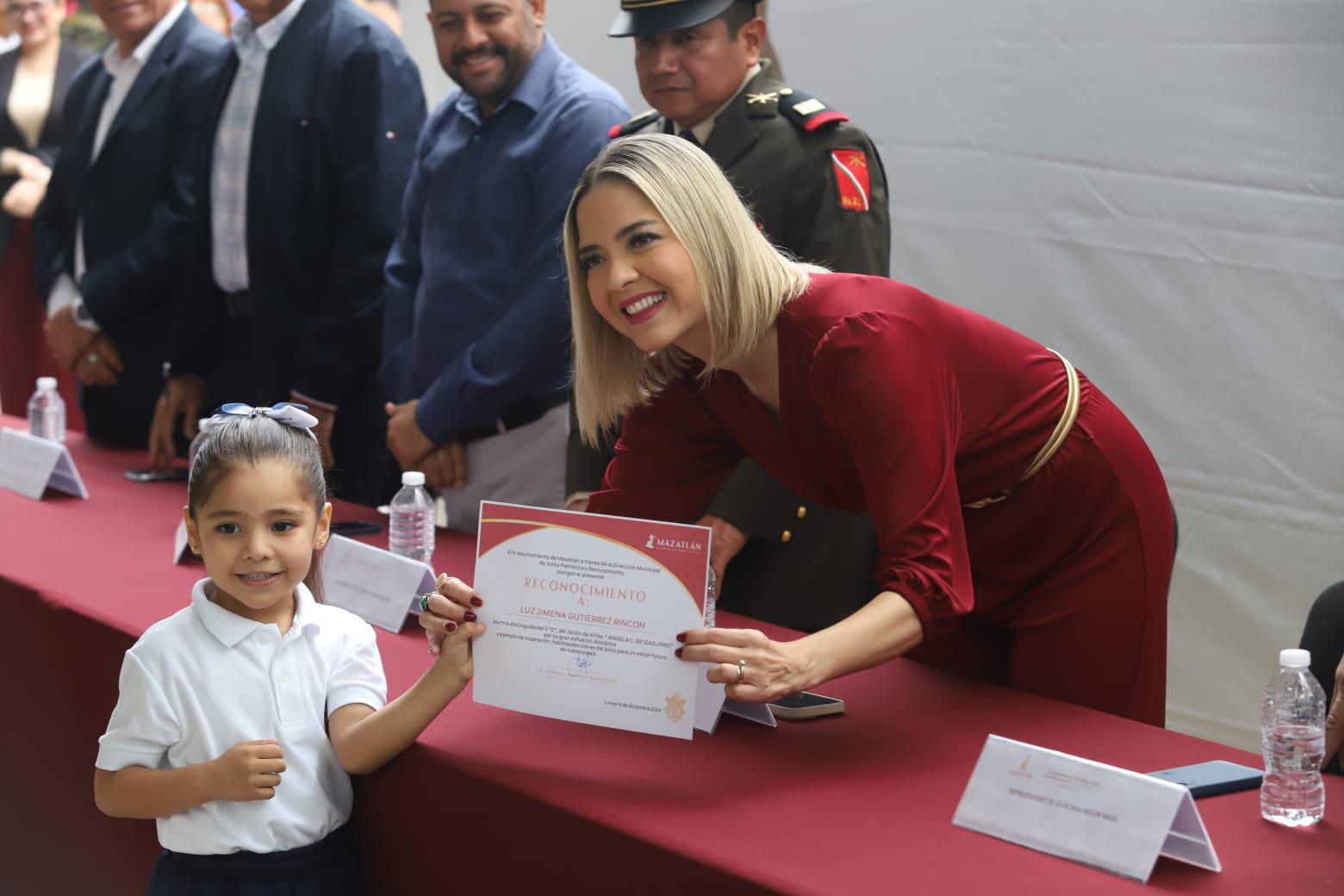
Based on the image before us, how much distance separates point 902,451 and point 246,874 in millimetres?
844

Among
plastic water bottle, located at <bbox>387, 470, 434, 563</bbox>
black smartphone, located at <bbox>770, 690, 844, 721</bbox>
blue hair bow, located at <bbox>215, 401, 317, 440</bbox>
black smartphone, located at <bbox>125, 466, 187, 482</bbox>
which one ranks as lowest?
black smartphone, located at <bbox>125, 466, 187, 482</bbox>

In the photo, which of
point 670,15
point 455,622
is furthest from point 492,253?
point 455,622

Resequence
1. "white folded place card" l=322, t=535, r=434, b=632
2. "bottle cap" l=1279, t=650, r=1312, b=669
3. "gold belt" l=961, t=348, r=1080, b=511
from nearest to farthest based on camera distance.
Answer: "bottle cap" l=1279, t=650, r=1312, b=669, "gold belt" l=961, t=348, r=1080, b=511, "white folded place card" l=322, t=535, r=434, b=632

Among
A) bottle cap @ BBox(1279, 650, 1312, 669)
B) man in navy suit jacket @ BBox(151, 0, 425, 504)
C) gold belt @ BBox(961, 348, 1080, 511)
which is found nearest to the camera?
bottle cap @ BBox(1279, 650, 1312, 669)

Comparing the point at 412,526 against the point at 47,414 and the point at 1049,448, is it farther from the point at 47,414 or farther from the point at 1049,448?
the point at 47,414

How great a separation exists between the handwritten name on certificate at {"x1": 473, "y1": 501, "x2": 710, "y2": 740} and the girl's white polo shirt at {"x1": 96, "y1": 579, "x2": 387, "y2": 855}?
19 cm

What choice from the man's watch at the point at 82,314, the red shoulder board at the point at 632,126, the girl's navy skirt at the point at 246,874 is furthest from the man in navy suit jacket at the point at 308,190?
the girl's navy skirt at the point at 246,874

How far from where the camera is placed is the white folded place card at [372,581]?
78.6 inches

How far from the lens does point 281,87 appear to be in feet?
10.4

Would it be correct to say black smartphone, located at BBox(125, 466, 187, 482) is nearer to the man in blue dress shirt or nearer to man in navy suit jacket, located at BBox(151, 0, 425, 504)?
man in navy suit jacket, located at BBox(151, 0, 425, 504)

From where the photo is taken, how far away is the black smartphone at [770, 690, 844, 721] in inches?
65.5

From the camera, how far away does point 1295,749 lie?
140 centimetres

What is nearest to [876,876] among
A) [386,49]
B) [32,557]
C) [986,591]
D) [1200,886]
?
[1200,886]

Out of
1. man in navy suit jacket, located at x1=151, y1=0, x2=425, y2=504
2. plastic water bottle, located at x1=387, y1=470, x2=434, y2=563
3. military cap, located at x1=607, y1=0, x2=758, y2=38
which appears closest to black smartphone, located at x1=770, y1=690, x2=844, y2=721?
plastic water bottle, located at x1=387, y1=470, x2=434, y2=563
